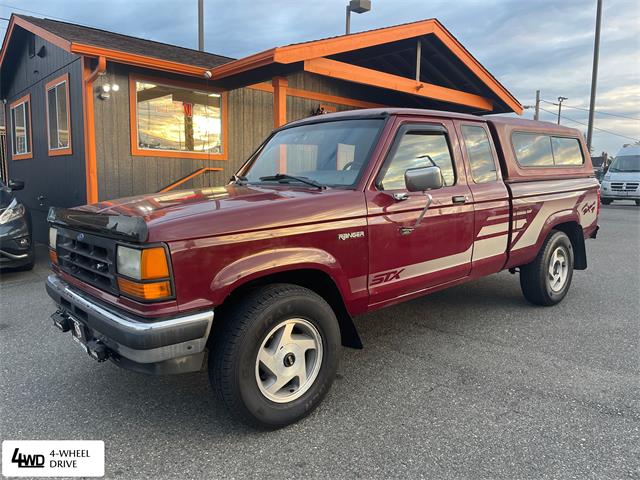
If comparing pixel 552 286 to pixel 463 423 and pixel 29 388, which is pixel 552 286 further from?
pixel 29 388

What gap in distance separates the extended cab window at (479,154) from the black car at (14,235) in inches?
246

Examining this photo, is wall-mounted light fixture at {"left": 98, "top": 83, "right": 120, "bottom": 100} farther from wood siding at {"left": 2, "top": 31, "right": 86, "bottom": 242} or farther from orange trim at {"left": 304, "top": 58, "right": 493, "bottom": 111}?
orange trim at {"left": 304, "top": 58, "right": 493, "bottom": 111}

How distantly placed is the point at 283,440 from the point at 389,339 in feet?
5.90

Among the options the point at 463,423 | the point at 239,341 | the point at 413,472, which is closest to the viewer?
the point at 413,472

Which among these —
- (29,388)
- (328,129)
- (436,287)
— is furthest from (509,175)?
(29,388)

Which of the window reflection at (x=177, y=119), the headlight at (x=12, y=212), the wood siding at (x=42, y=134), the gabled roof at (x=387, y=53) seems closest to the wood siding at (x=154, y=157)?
the window reflection at (x=177, y=119)

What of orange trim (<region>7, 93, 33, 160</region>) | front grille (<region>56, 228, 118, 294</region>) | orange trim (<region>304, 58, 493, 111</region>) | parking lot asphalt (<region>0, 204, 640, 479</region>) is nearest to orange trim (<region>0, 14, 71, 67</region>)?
orange trim (<region>7, 93, 33, 160</region>)

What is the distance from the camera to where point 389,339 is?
4281 mm

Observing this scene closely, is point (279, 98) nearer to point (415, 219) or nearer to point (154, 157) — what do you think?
point (154, 157)

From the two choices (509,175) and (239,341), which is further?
(509,175)

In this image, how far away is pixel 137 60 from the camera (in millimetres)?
7816

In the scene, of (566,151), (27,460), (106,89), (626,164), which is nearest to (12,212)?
(106,89)

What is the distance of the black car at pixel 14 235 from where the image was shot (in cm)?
666

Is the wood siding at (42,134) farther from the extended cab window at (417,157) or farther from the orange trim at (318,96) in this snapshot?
the extended cab window at (417,157)
